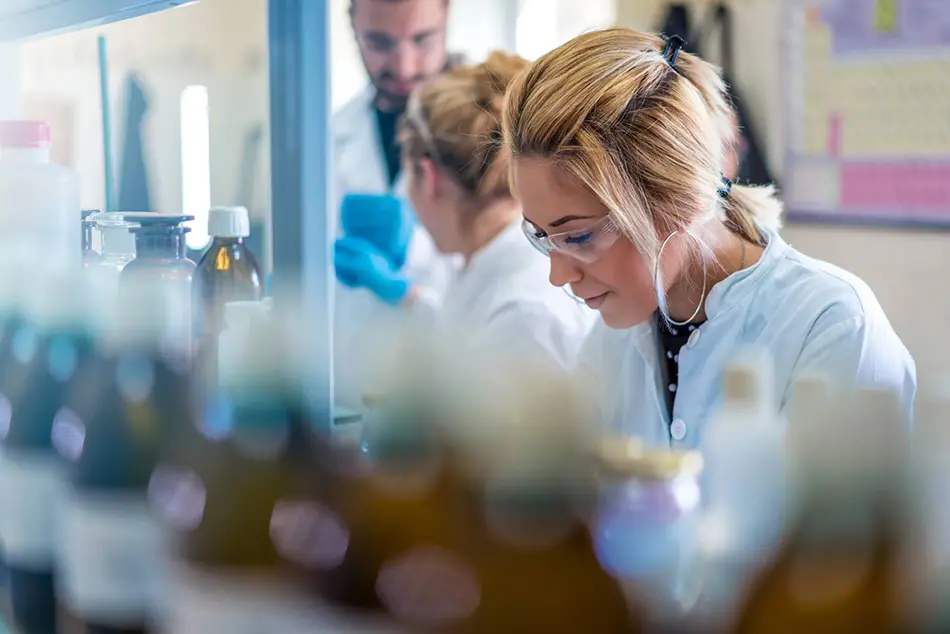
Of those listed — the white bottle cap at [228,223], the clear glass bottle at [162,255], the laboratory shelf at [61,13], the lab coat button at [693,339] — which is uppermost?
the laboratory shelf at [61,13]

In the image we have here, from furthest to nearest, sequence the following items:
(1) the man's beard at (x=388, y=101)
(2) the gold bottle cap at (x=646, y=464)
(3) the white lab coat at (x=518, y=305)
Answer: (1) the man's beard at (x=388, y=101) < (3) the white lab coat at (x=518, y=305) < (2) the gold bottle cap at (x=646, y=464)

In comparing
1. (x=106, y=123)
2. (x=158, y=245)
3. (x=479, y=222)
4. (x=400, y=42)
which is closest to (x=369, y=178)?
(x=400, y=42)

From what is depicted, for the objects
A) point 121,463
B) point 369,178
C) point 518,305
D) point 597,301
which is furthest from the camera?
point 369,178

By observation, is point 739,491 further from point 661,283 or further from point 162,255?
point 661,283

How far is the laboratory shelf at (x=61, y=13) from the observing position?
1.12 m

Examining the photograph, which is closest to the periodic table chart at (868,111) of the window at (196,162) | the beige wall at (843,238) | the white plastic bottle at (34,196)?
the beige wall at (843,238)

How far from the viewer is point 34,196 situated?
3.79 feet

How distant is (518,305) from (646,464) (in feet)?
4.98

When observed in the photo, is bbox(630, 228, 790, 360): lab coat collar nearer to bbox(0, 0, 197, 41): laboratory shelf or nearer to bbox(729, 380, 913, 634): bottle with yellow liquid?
bbox(0, 0, 197, 41): laboratory shelf

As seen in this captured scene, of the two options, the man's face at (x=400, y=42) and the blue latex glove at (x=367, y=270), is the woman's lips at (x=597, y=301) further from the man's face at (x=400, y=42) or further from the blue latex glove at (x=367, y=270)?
the man's face at (x=400, y=42)

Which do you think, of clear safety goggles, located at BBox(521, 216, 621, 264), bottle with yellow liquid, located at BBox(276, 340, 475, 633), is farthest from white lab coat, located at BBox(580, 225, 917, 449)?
bottle with yellow liquid, located at BBox(276, 340, 475, 633)

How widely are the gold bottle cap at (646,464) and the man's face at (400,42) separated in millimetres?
3054

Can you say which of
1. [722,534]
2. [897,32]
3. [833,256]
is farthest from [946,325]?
[722,534]

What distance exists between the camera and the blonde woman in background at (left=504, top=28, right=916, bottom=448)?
4.81 feet
